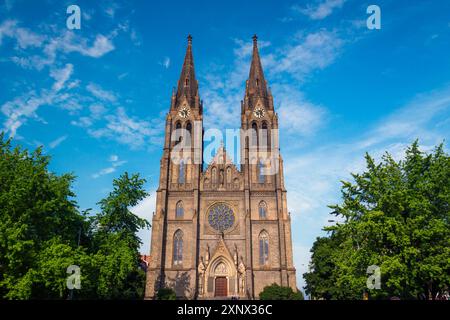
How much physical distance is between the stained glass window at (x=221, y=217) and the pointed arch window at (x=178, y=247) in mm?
3848

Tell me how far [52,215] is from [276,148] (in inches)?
1201

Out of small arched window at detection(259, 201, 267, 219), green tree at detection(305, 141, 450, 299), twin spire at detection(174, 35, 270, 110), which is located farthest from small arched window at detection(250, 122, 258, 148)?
green tree at detection(305, 141, 450, 299)

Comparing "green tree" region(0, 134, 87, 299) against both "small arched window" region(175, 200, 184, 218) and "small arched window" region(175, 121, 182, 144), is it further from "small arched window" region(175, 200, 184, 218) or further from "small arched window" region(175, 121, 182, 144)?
"small arched window" region(175, 121, 182, 144)

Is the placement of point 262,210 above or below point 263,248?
above

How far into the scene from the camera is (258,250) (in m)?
41.2

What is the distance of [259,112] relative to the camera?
49.9 metres

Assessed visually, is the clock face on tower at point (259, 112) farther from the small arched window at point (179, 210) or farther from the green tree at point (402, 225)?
the green tree at point (402, 225)

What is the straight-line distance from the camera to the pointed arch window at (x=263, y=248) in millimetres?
40938

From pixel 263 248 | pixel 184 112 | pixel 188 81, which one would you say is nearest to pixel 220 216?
pixel 263 248

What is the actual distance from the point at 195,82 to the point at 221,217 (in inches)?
847

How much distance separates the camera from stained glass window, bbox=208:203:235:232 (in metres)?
42.5

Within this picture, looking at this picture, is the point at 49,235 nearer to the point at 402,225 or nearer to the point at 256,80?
the point at 402,225

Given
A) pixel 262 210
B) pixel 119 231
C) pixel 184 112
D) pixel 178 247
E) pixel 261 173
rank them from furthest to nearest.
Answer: pixel 184 112 → pixel 261 173 → pixel 262 210 → pixel 178 247 → pixel 119 231
